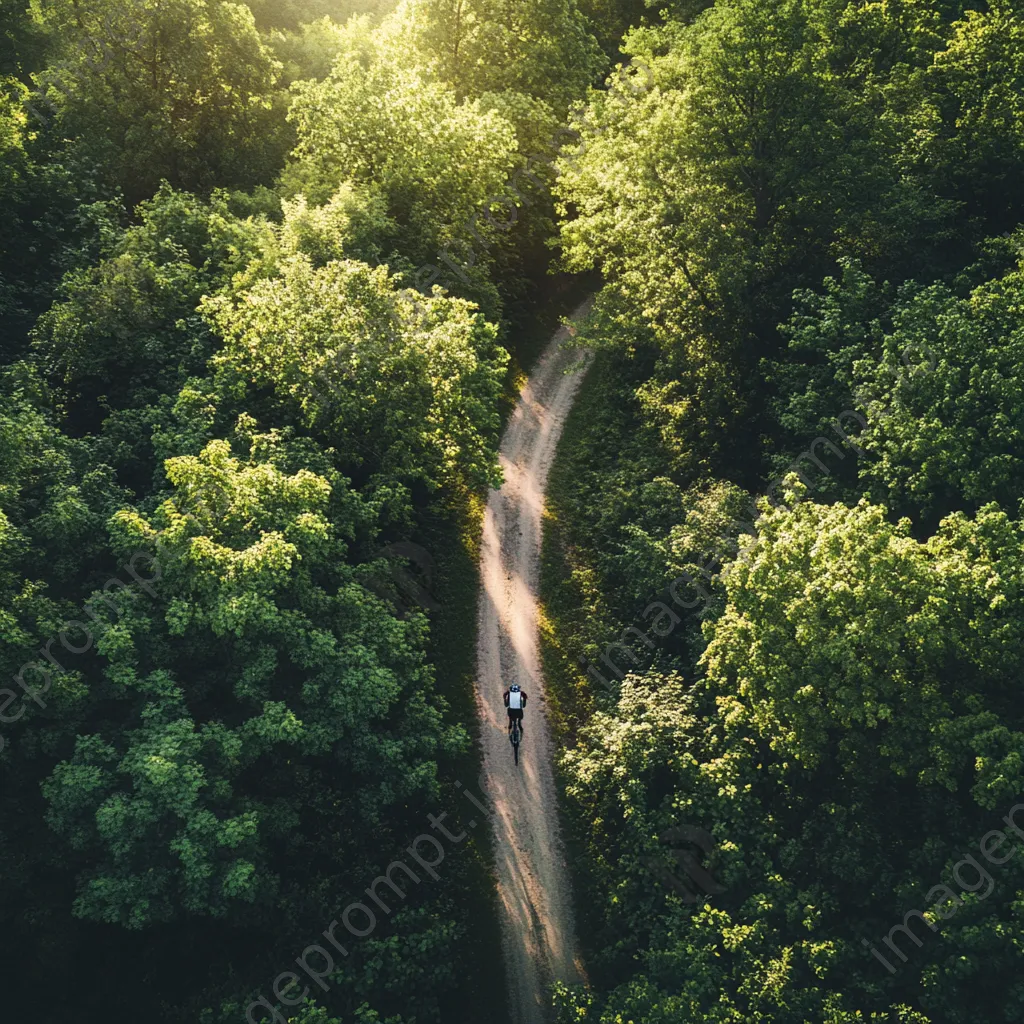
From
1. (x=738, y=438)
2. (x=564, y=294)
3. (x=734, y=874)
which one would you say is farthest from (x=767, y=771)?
(x=564, y=294)

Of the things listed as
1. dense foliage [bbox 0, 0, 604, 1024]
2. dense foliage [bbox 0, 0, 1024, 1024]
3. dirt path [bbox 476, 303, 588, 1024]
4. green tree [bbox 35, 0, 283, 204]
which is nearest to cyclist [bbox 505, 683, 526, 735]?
dirt path [bbox 476, 303, 588, 1024]

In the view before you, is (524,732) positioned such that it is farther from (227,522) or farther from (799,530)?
(227,522)

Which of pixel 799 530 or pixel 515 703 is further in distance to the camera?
pixel 515 703

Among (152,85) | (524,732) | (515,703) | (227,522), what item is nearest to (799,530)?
(515,703)

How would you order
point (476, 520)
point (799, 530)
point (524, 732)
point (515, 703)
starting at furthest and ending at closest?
point (476, 520)
point (524, 732)
point (515, 703)
point (799, 530)

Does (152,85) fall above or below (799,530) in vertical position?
above

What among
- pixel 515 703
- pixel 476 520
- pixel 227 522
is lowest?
pixel 515 703

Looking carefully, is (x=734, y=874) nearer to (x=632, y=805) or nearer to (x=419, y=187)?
(x=632, y=805)

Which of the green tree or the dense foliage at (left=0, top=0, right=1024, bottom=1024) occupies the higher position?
the green tree

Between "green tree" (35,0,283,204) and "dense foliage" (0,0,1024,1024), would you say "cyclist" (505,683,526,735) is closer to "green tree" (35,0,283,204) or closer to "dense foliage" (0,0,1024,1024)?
"dense foliage" (0,0,1024,1024)
